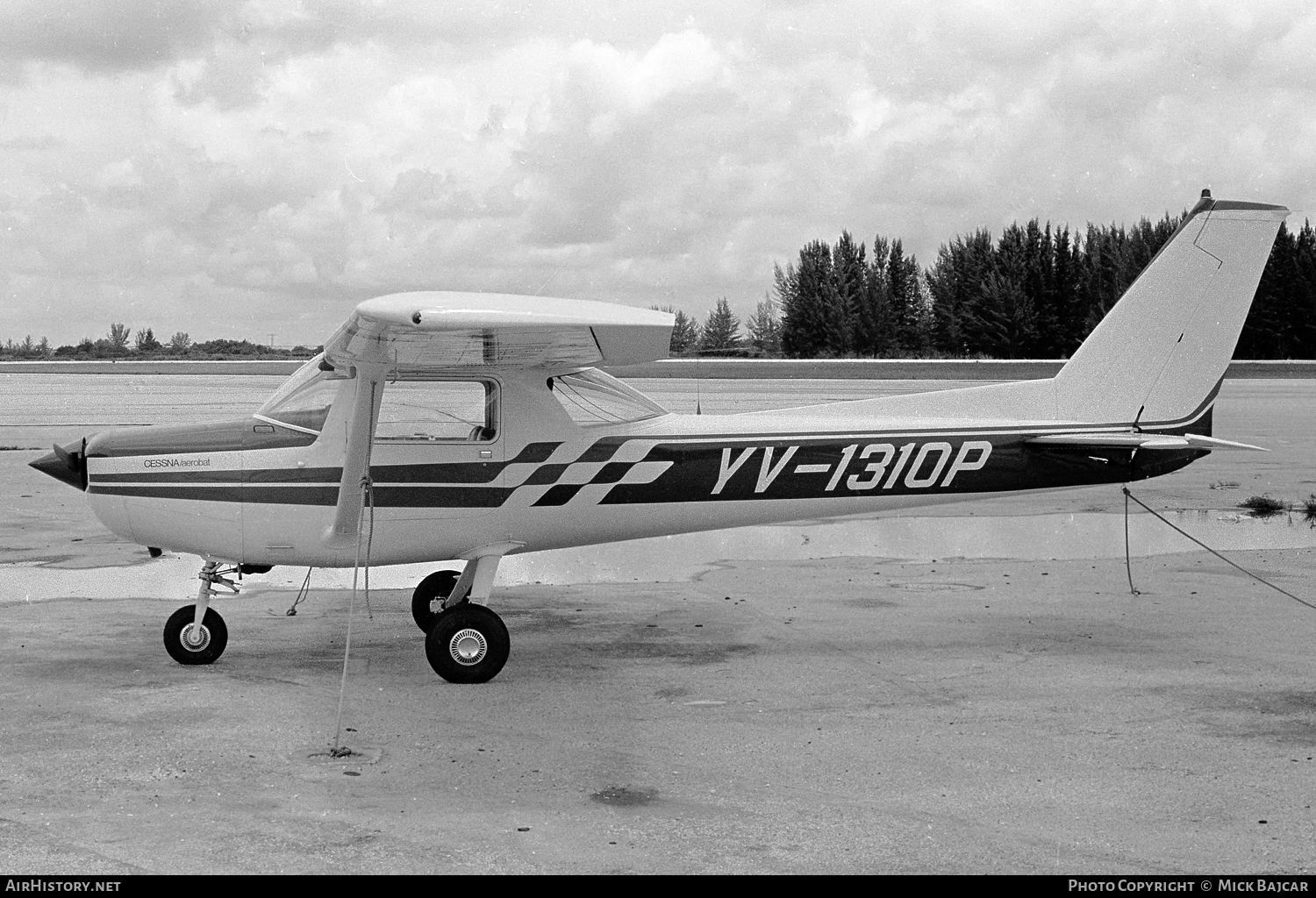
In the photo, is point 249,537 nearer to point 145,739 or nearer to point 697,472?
point 145,739

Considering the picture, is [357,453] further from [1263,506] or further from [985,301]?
[985,301]

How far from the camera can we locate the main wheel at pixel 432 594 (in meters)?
8.25

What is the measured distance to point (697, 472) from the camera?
7543mm

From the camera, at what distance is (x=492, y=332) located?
614cm

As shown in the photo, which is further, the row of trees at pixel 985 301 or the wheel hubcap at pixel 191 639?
the row of trees at pixel 985 301

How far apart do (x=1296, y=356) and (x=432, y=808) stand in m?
77.1

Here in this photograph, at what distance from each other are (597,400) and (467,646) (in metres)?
1.72

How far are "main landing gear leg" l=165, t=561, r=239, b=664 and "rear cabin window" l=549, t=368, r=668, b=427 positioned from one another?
226cm

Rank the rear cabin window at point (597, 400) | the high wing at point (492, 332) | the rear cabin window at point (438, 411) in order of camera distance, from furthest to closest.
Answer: the rear cabin window at point (597, 400) → the rear cabin window at point (438, 411) → the high wing at point (492, 332)

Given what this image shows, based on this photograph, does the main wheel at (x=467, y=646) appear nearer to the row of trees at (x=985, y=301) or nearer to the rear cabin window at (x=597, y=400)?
the rear cabin window at (x=597, y=400)

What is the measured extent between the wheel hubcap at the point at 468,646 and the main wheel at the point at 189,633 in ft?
4.91

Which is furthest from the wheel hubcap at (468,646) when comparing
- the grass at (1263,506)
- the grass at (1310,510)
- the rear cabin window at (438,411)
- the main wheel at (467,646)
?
the grass at (1263,506)

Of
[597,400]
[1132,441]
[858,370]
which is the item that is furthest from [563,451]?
[858,370]

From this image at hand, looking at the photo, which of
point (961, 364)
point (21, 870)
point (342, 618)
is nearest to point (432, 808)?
point (21, 870)
